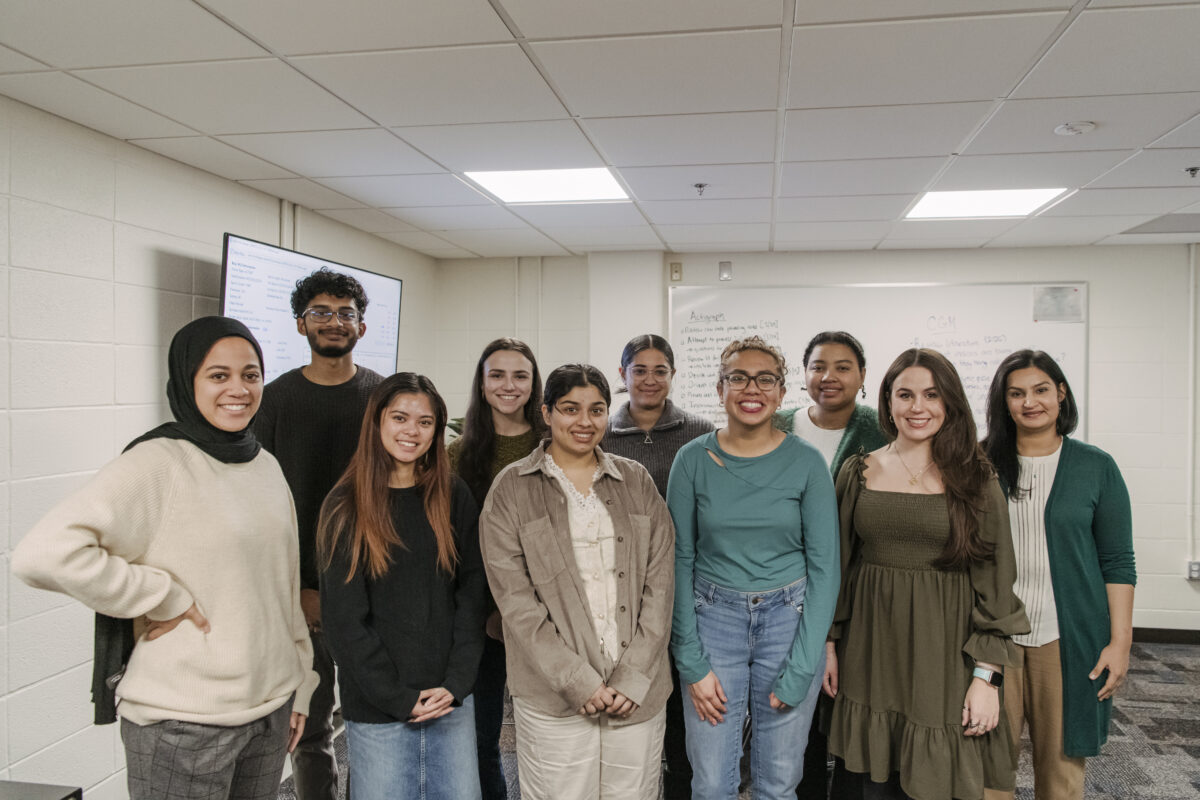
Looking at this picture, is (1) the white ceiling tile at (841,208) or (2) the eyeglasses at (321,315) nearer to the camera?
(2) the eyeglasses at (321,315)

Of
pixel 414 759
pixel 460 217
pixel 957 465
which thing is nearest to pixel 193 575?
pixel 414 759

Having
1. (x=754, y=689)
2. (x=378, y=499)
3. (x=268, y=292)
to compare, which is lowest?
(x=754, y=689)

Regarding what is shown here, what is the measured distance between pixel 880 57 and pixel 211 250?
2505mm

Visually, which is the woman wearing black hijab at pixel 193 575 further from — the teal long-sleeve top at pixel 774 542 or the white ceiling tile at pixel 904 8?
the white ceiling tile at pixel 904 8

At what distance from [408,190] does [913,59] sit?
2103mm

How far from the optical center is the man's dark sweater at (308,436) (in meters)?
2.32

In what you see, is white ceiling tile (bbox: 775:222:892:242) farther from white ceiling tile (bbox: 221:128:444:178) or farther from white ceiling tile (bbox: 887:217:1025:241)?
white ceiling tile (bbox: 221:128:444:178)

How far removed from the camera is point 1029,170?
2877 millimetres

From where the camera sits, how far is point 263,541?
160cm

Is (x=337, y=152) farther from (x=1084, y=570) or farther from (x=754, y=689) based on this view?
(x=1084, y=570)

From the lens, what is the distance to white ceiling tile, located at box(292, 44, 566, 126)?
1867 millimetres

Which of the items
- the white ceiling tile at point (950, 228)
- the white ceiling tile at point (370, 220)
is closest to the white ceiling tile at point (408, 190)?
the white ceiling tile at point (370, 220)

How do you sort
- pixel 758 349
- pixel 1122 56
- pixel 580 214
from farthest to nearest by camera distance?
pixel 580 214
pixel 758 349
pixel 1122 56

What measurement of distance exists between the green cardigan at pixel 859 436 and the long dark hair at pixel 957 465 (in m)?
0.38
